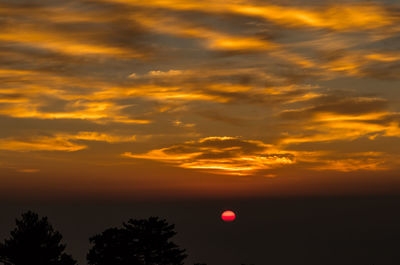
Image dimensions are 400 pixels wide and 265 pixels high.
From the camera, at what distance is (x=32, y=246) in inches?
2197

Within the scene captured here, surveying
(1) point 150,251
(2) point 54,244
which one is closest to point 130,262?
(1) point 150,251

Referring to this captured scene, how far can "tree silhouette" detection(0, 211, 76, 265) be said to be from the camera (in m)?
55.6

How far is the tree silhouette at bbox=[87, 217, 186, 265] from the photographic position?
2431 inches

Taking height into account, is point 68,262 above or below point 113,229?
below

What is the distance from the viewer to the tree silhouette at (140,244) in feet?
203

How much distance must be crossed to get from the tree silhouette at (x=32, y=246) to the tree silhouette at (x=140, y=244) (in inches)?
255

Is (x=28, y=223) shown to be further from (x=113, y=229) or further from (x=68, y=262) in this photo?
(x=113, y=229)

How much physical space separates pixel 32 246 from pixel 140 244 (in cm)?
1224

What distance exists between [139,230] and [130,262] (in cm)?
369

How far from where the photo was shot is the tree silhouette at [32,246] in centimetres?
5562

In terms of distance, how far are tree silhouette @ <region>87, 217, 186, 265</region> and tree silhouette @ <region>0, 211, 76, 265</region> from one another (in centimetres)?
649

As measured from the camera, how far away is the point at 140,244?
63688 millimetres

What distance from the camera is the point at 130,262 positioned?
62281 millimetres

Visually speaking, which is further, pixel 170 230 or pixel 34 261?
pixel 170 230
